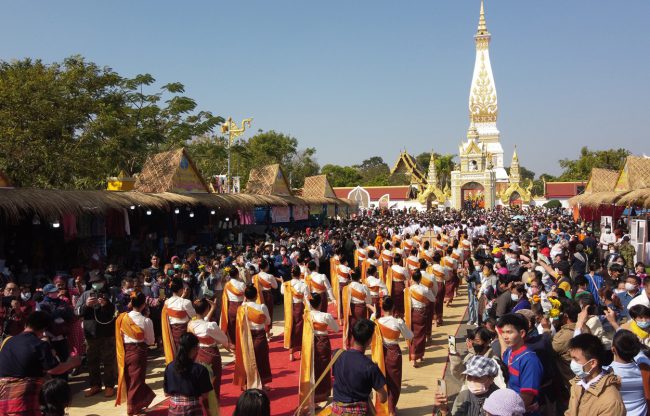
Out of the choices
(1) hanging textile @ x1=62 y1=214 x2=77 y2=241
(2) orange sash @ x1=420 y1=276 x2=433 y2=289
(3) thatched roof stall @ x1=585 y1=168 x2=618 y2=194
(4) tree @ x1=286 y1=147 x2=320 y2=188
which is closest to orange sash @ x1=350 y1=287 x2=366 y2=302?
(2) orange sash @ x1=420 y1=276 x2=433 y2=289

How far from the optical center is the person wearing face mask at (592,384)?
355 centimetres

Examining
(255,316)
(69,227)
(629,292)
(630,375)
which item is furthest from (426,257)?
(630,375)

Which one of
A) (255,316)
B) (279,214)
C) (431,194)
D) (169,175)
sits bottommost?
(255,316)

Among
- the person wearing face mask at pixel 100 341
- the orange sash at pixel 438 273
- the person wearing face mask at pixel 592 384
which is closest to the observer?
the person wearing face mask at pixel 592 384

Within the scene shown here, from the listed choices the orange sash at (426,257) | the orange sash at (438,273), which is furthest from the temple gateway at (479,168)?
the orange sash at (438,273)

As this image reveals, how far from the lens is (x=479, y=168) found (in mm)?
57438

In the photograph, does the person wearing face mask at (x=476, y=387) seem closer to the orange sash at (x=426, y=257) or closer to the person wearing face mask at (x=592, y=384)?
the person wearing face mask at (x=592, y=384)

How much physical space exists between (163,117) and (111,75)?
8976 millimetres

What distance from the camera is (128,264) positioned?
15602 mm

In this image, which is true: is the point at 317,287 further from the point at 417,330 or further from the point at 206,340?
the point at 206,340

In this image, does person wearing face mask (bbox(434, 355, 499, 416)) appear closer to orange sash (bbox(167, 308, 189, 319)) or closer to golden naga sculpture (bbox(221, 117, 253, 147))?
orange sash (bbox(167, 308, 189, 319))

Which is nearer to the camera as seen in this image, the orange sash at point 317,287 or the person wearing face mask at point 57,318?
the person wearing face mask at point 57,318

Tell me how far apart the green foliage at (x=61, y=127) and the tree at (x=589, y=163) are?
41594 millimetres

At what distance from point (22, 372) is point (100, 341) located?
9.40ft
